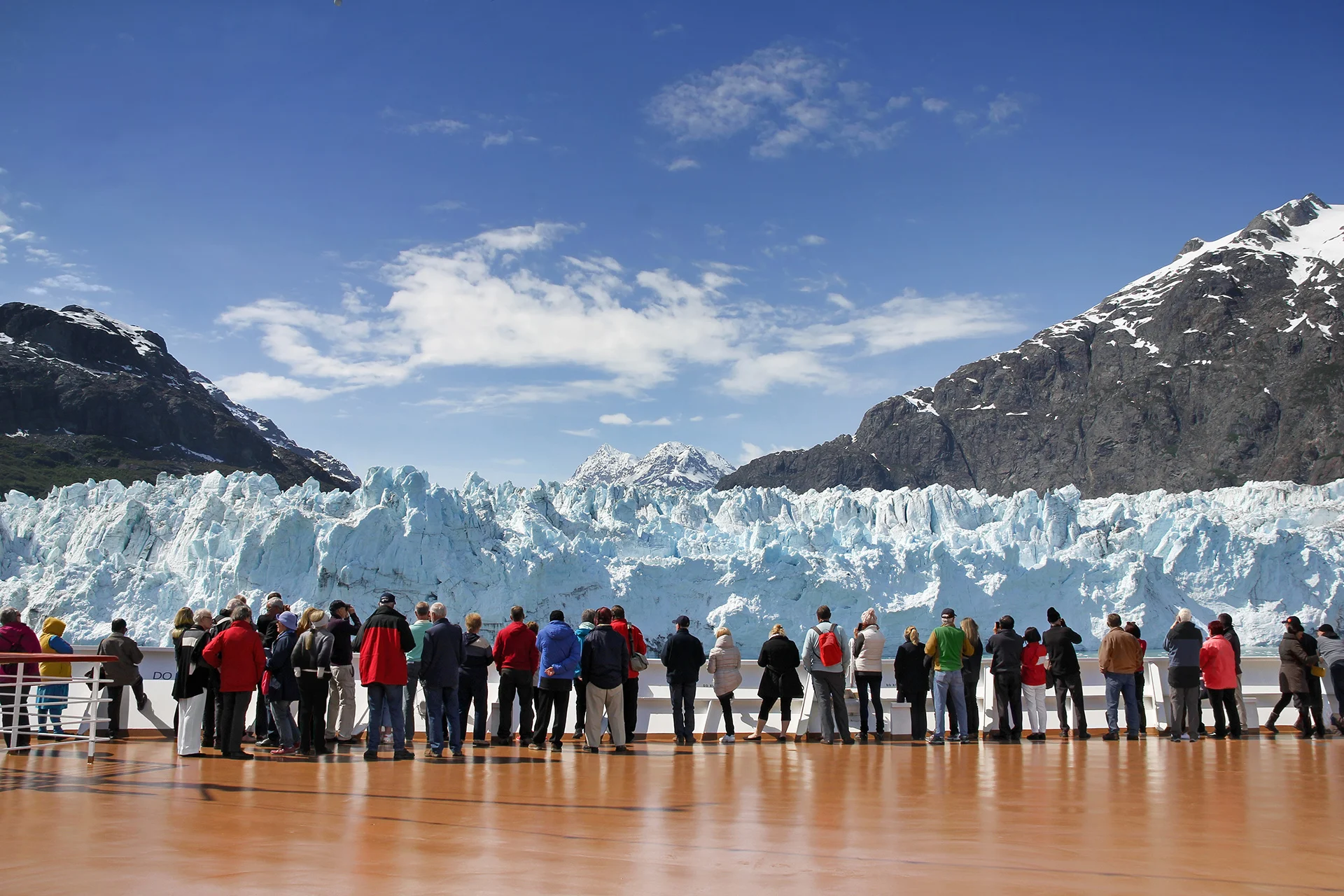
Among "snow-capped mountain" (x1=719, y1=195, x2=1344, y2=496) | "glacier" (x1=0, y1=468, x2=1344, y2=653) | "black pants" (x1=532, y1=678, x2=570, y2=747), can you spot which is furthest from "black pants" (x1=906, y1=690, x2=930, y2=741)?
"snow-capped mountain" (x1=719, y1=195, x2=1344, y2=496)

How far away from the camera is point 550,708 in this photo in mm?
9453

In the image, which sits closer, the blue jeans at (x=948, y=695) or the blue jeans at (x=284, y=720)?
the blue jeans at (x=284, y=720)

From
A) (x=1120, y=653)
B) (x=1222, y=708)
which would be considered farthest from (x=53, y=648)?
(x=1222, y=708)

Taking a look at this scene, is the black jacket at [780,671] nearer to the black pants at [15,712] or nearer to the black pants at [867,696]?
the black pants at [867,696]

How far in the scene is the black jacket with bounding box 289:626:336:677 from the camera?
819 cm

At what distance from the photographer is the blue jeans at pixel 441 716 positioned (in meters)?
8.47

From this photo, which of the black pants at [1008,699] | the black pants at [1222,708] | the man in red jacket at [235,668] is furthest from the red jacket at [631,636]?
the black pants at [1222,708]

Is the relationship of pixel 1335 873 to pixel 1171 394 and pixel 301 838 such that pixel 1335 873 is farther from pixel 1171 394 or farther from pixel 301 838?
pixel 1171 394

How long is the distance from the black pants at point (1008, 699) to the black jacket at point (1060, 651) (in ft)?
1.54

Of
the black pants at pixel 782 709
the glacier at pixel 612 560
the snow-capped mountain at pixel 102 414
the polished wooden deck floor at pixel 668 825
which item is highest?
the snow-capped mountain at pixel 102 414

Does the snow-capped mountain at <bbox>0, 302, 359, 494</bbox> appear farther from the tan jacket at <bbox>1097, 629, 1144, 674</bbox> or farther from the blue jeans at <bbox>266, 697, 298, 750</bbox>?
the tan jacket at <bbox>1097, 629, 1144, 674</bbox>

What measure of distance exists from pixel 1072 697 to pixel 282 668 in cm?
751

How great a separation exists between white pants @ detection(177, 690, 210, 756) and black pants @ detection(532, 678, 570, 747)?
2.74 m

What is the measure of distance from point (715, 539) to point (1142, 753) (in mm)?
35932
